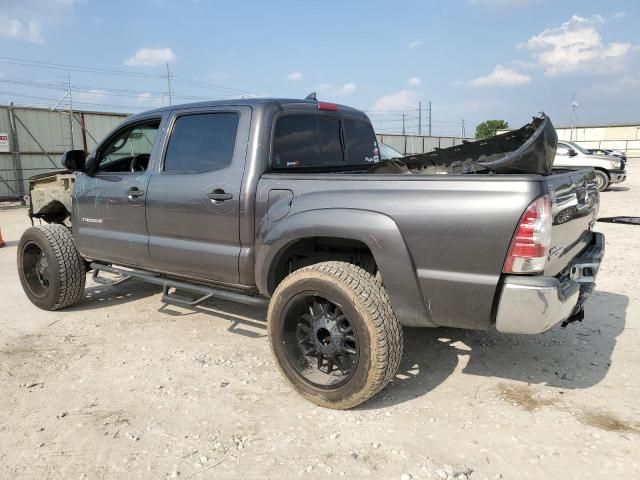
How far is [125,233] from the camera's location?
171 inches

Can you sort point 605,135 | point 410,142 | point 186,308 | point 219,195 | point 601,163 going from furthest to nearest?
point 605,135 < point 410,142 < point 601,163 < point 186,308 < point 219,195

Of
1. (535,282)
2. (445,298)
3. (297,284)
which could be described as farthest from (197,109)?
(535,282)

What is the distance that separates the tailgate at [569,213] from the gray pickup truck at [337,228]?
0.02m

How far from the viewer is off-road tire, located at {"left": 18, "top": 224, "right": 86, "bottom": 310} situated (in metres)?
4.88

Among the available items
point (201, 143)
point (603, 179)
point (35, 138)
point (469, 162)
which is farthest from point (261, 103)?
point (35, 138)

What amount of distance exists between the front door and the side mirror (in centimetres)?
11

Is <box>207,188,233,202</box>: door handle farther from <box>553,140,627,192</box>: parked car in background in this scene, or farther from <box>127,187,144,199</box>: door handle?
<box>553,140,627,192</box>: parked car in background

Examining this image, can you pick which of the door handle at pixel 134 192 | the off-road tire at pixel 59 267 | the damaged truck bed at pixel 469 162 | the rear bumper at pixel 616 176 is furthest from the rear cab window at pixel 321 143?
the rear bumper at pixel 616 176

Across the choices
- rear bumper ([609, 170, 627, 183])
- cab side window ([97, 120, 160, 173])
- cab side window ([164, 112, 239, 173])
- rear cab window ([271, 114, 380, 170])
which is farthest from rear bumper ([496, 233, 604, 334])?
rear bumper ([609, 170, 627, 183])

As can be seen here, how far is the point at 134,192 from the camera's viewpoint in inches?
164

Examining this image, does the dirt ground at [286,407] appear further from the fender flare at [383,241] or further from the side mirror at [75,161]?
the side mirror at [75,161]

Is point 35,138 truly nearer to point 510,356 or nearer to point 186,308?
point 186,308

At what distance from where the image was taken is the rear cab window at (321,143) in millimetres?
3645

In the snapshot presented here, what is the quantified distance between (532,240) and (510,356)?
167 cm
